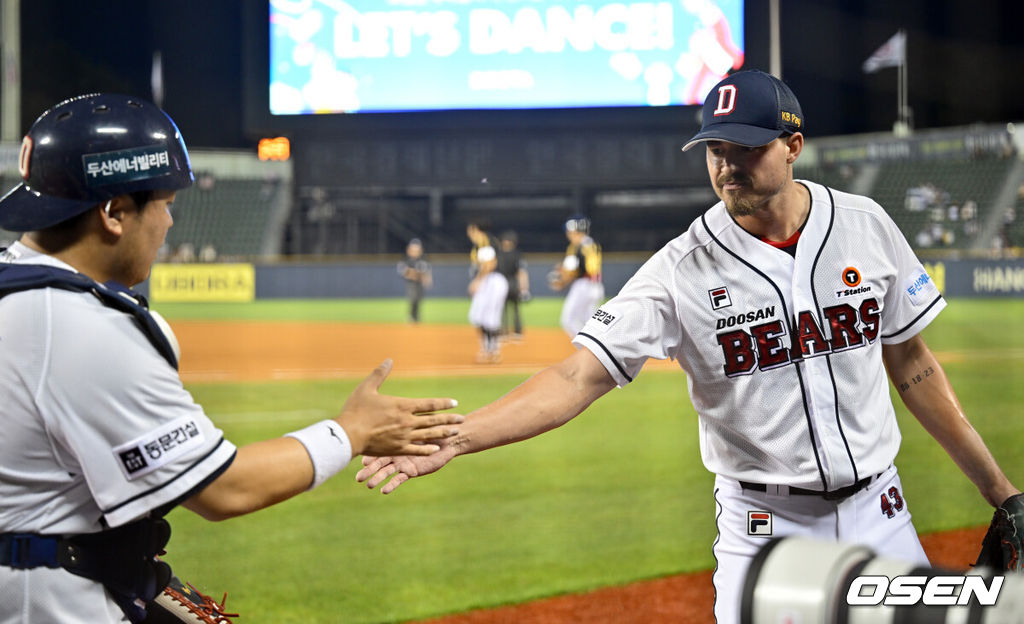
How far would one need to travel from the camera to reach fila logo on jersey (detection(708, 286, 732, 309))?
252cm

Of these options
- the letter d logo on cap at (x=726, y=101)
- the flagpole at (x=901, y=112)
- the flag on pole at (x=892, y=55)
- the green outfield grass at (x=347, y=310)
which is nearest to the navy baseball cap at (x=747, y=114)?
the letter d logo on cap at (x=726, y=101)

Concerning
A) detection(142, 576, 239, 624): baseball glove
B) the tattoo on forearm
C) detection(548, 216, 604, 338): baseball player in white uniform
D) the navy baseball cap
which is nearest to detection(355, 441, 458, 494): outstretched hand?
detection(142, 576, 239, 624): baseball glove

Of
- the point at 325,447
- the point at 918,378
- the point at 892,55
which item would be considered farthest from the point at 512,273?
the point at 325,447

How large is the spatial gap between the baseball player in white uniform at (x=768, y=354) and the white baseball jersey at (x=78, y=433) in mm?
792

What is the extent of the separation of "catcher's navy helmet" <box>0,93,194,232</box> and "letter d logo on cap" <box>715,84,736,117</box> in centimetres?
134

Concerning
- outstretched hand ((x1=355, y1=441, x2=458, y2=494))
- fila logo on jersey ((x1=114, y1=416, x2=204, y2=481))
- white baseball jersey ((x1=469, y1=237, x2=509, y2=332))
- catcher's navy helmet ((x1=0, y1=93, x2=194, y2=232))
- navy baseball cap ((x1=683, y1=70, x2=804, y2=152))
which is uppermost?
navy baseball cap ((x1=683, y1=70, x2=804, y2=152))

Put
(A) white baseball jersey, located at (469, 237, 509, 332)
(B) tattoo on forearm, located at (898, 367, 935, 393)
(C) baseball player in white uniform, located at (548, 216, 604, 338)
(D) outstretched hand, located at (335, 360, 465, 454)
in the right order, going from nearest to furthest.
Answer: (D) outstretched hand, located at (335, 360, 465, 454) < (B) tattoo on forearm, located at (898, 367, 935, 393) < (A) white baseball jersey, located at (469, 237, 509, 332) < (C) baseball player in white uniform, located at (548, 216, 604, 338)

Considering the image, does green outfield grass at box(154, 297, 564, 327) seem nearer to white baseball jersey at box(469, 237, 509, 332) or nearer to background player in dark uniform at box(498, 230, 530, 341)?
background player in dark uniform at box(498, 230, 530, 341)

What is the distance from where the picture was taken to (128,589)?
1778 millimetres

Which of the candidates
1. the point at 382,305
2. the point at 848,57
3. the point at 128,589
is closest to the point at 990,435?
the point at 128,589

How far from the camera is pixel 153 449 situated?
5.36 ft

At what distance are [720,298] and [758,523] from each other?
580 mm

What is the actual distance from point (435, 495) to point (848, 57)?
88.0 feet

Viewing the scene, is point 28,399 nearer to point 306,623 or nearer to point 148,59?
point 306,623
